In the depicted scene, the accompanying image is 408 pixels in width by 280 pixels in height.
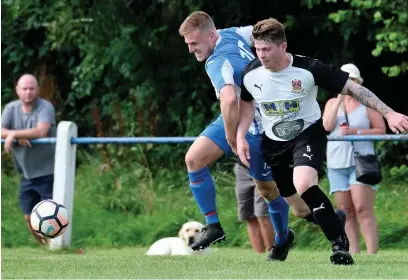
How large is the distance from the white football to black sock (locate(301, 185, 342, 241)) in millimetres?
2463

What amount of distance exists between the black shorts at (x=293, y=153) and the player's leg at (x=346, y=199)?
8.43 ft

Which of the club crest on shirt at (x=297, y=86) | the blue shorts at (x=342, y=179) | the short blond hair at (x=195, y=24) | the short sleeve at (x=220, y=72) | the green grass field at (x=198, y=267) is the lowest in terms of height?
the green grass field at (x=198, y=267)

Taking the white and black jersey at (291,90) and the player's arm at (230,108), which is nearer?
the white and black jersey at (291,90)

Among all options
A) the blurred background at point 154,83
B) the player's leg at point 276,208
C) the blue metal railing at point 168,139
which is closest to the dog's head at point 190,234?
the blue metal railing at point 168,139

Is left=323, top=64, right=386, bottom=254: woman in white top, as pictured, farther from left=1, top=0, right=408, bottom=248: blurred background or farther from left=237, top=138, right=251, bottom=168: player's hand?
left=237, top=138, right=251, bottom=168: player's hand

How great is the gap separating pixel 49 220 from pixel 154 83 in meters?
7.24

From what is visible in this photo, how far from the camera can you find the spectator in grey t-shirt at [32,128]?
12734 mm

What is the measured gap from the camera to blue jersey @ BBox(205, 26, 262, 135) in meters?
9.09

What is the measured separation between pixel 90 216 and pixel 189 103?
113 inches

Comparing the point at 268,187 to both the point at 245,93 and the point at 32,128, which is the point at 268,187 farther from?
the point at 32,128

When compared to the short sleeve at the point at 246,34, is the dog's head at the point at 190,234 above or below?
below

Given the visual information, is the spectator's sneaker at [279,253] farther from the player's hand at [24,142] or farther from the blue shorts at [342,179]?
the player's hand at [24,142]

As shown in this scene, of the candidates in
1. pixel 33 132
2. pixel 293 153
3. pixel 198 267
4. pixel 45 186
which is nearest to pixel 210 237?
pixel 198 267

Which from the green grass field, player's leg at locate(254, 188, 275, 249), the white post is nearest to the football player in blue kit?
the green grass field
